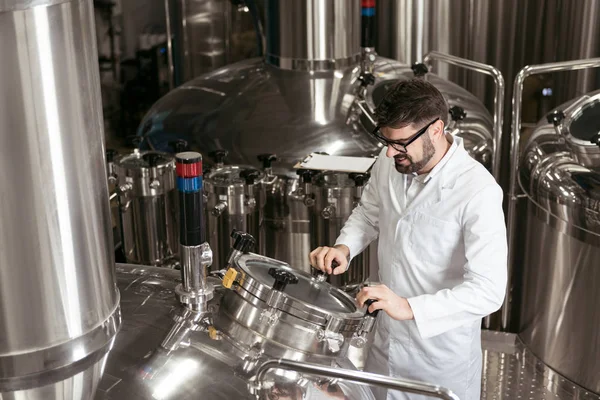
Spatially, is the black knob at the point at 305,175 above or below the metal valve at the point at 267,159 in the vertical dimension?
below

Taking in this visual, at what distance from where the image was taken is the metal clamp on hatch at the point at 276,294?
1861 millimetres

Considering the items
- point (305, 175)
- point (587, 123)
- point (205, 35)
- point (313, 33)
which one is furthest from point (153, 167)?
point (205, 35)

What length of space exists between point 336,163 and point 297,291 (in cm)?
108

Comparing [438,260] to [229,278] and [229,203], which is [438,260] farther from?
[229,203]

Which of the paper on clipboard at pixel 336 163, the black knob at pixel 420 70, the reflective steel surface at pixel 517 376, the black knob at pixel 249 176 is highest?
the black knob at pixel 420 70

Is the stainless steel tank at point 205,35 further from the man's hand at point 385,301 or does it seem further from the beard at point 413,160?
the man's hand at point 385,301

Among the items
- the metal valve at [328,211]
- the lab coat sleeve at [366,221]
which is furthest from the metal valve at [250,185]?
the lab coat sleeve at [366,221]

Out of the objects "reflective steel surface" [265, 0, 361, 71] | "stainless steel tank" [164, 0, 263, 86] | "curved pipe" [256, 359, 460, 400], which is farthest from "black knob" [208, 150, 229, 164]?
"stainless steel tank" [164, 0, 263, 86]

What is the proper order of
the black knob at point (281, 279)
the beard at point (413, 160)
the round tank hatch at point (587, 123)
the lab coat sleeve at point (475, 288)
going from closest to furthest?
the black knob at point (281, 279) → the lab coat sleeve at point (475, 288) → the beard at point (413, 160) → the round tank hatch at point (587, 123)

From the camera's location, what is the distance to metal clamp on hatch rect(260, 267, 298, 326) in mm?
1861

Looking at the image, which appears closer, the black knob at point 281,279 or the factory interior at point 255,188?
the factory interior at point 255,188

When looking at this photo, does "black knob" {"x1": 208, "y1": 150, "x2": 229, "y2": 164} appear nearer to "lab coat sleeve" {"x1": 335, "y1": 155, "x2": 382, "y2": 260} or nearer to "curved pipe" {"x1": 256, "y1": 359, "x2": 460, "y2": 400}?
"lab coat sleeve" {"x1": 335, "y1": 155, "x2": 382, "y2": 260}

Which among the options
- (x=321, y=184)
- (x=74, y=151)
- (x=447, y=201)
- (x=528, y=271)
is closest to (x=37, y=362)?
(x=74, y=151)

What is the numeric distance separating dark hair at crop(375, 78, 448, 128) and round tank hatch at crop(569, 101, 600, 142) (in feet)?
3.86
